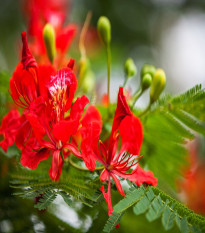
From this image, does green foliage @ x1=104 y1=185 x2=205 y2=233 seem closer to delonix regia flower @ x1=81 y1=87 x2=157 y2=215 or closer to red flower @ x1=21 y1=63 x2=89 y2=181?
delonix regia flower @ x1=81 y1=87 x2=157 y2=215

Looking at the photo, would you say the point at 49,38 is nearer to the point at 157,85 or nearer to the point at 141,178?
the point at 157,85

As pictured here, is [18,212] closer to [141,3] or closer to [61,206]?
[61,206]

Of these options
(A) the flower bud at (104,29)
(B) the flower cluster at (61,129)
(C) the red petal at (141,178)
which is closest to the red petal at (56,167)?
(B) the flower cluster at (61,129)

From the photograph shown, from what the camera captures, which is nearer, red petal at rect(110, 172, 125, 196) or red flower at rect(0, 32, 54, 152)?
red petal at rect(110, 172, 125, 196)

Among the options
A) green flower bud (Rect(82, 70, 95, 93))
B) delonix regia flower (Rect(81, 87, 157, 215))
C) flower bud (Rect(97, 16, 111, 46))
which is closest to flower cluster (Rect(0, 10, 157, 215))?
delonix regia flower (Rect(81, 87, 157, 215))

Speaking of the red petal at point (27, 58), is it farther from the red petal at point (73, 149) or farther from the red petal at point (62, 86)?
the red petal at point (73, 149)

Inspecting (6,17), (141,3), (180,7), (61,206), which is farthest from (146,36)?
(61,206)
